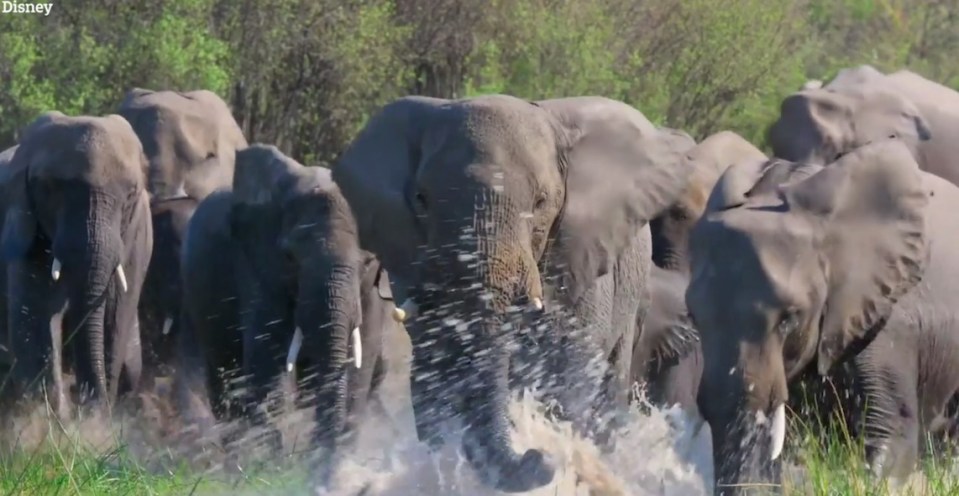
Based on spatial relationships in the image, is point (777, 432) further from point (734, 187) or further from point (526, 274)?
point (734, 187)

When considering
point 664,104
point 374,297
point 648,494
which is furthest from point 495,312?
point 664,104

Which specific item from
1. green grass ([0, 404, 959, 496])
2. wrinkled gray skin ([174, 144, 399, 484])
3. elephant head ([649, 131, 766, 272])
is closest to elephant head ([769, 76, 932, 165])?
elephant head ([649, 131, 766, 272])

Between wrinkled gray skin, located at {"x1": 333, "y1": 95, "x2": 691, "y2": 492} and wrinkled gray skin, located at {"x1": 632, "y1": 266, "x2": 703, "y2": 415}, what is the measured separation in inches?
70.4

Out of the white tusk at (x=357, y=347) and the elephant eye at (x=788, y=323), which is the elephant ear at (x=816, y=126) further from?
the elephant eye at (x=788, y=323)

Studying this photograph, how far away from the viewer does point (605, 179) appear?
24.5ft

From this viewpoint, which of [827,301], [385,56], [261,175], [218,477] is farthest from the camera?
[385,56]

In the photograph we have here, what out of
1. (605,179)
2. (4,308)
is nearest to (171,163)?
(4,308)

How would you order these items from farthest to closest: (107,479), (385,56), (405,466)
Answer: (385,56) → (405,466) → (107,479)

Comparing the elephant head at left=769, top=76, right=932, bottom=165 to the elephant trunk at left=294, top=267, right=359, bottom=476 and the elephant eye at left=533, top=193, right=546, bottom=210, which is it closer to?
the elephant trunk at left=294, top=267, right=359, bottom=476

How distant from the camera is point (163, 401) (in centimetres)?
1087

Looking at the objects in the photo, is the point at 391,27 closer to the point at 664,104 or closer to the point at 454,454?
the point at 664,104

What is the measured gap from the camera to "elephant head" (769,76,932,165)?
10.8 metres

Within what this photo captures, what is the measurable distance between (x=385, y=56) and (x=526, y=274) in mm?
16524

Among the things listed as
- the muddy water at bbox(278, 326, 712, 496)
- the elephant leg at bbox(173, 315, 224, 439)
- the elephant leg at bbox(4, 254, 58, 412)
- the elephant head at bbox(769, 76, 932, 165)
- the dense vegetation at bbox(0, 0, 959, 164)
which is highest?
the elephant head at bbox(769, 76, 932, 165)
